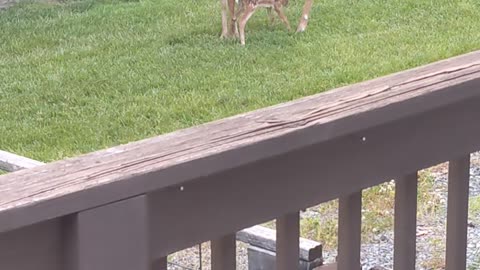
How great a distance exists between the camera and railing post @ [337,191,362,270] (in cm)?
186

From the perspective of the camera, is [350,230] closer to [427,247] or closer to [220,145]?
[220,145]

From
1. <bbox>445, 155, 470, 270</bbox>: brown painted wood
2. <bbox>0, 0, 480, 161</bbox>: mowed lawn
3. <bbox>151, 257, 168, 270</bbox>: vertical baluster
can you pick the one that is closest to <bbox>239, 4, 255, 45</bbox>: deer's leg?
<bbox>0, 0, 480, 161</bbox>: mowed lawn

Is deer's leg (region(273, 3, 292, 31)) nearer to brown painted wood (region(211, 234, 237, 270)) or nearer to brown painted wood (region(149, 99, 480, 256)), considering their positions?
brown painted wood (region(149, 99, 480, 256))

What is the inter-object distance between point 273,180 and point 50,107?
802cm

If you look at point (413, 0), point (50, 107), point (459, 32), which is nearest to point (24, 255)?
point (50, 107)

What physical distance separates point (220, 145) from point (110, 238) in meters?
0.24

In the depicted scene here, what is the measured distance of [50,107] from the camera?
953cm

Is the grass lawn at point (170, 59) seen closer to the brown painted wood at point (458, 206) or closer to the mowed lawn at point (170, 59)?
the mowed lawn at point (170, 59)

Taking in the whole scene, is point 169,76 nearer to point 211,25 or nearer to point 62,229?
point 211,25

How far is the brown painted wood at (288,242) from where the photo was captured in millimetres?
1777

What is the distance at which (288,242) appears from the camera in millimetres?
1777

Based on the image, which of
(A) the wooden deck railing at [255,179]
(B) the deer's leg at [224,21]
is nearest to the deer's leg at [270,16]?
(B) the deer's leg at [224,21]

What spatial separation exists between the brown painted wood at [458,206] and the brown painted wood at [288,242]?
0.43 m

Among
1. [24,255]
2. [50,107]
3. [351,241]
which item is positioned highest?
[24,255]
